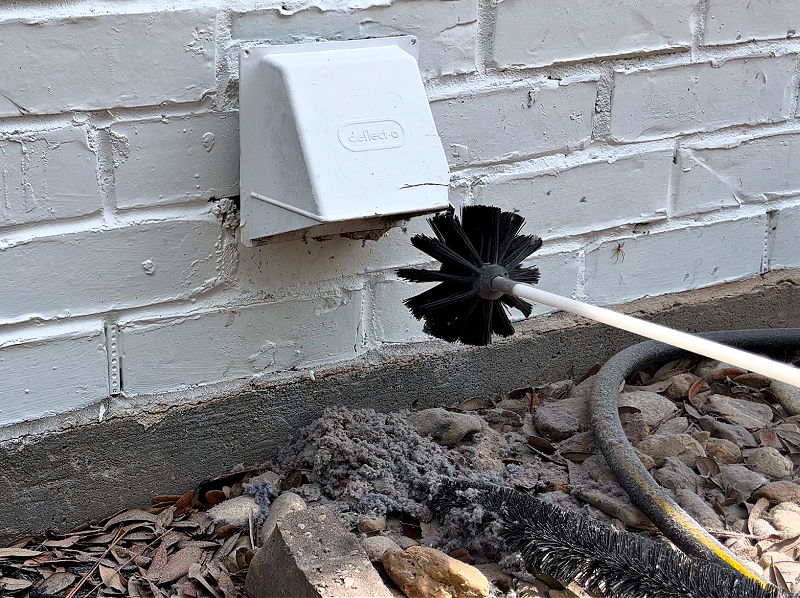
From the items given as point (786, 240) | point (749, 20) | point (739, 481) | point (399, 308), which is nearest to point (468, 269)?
point (399, 308)

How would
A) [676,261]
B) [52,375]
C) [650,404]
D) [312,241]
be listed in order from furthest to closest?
[676,261], [650,404], [312,241], [52,375]

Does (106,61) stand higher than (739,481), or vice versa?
(106,61)

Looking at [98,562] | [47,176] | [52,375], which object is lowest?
[98,562]

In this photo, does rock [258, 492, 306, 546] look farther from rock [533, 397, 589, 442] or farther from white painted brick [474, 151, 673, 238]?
white painted brick [474, 151, 673, 238]

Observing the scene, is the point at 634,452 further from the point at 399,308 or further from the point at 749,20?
the point at 749,20

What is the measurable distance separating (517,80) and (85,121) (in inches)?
26.7

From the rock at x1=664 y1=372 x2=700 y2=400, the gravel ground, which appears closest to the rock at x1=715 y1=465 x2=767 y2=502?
the gravel ground

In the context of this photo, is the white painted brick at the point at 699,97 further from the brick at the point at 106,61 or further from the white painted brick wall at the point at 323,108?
the brick at the point at 106,61

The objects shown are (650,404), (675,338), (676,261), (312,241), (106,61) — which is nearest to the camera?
(675,338)

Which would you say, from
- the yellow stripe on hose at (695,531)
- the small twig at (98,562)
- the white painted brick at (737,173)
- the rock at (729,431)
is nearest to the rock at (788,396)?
the rock at (729,431)

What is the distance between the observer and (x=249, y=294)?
4.62 ft

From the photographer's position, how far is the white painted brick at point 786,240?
74.3 inches

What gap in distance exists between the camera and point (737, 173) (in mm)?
1793

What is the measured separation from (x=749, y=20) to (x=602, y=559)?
106cm
